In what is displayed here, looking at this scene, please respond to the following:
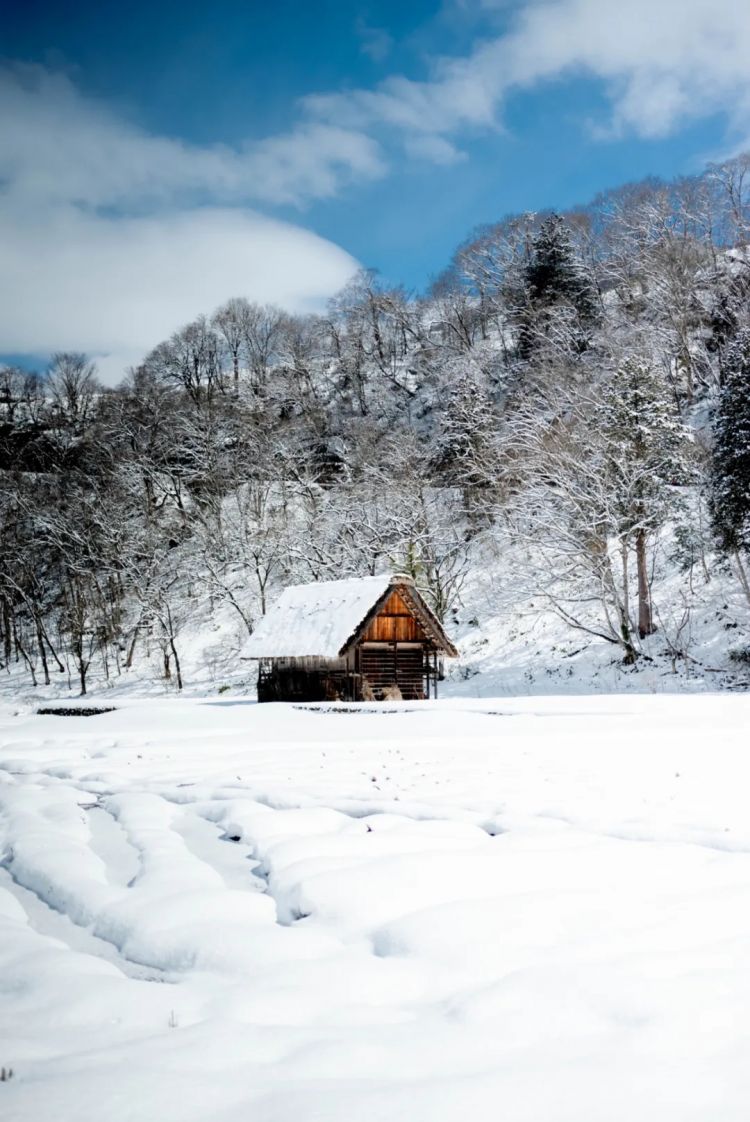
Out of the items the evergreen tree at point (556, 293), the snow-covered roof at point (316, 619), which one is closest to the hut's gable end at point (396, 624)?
the snow-covered roof at point (316, 619)

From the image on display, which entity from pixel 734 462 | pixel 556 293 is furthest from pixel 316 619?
pixel 556 293

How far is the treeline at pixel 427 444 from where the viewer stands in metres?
35.1

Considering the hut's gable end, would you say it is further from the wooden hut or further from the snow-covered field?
the snow-covered field

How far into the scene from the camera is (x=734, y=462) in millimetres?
28734

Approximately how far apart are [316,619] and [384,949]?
30.3 metres

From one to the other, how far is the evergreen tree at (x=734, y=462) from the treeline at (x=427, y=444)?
3.9 inches

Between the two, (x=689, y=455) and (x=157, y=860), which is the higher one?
(x=689, y=455)

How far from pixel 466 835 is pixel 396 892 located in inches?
66.5

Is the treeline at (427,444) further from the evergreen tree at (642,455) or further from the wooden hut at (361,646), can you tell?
the wooden hut at (361,646)

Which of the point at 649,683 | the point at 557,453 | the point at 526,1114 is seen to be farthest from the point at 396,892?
the point at 557,453

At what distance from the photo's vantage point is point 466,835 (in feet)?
22.6

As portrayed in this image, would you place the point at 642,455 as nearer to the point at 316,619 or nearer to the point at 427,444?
the point at 316,619

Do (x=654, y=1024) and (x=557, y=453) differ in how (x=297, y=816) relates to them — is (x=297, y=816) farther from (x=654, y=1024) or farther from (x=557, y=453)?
(x=557, y=453)

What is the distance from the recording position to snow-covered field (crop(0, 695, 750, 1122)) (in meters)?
3.03
